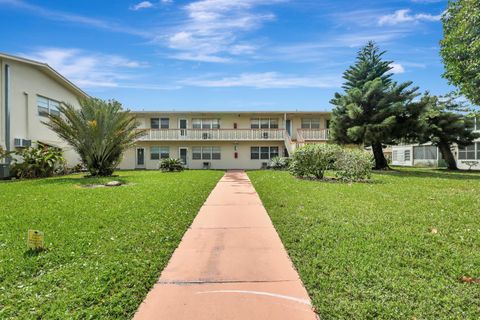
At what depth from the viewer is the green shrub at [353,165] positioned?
42.4 feet

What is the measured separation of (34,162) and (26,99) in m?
4.05

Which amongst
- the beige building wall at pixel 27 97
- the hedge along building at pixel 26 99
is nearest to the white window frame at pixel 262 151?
the hedge along building at pixel 26 99

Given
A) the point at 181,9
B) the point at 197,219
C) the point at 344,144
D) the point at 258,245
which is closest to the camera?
the point at 258,245

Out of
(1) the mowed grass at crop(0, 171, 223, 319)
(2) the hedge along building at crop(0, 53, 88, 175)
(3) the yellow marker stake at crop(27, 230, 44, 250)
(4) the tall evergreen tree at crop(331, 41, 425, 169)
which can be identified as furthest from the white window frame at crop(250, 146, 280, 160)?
(3) the yellow marker stake at crop(27, 230, 44, 250)

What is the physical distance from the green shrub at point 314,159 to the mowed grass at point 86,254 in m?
6.80

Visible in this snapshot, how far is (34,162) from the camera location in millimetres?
15297

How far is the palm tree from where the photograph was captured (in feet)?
48.9

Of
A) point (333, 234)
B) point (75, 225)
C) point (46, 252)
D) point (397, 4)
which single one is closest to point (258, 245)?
point (333, 234)

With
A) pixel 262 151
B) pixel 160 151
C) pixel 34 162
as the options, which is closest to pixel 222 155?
pixel 262 151

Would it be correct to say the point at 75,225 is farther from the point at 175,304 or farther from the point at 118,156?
the point at 118,156

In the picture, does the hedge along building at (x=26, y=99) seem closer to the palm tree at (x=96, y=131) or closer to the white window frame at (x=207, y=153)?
the palm tree at (x=96, y=131)

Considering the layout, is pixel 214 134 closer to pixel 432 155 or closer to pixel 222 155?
pixel 222 155

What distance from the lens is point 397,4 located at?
10578 millimetres

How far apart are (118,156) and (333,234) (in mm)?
13611
